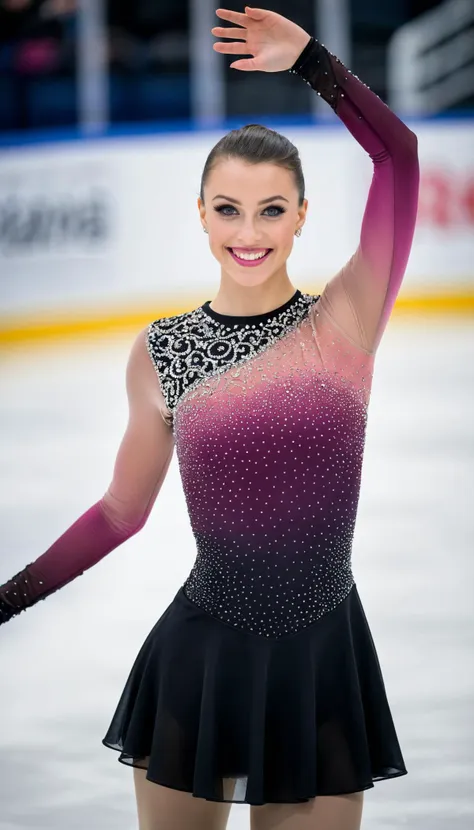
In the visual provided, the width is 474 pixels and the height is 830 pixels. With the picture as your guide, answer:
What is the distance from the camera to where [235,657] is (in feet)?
5.81

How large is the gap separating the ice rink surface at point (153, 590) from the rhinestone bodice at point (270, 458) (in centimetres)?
95

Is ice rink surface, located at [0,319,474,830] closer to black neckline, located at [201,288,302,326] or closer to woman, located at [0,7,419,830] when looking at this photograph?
woman, located at [0,7,419,830]

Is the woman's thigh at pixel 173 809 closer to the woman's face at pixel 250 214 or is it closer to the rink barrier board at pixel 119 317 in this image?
the woman's face at pixel 250 214

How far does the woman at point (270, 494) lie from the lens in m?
1.75

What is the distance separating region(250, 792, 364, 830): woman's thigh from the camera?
173 cm

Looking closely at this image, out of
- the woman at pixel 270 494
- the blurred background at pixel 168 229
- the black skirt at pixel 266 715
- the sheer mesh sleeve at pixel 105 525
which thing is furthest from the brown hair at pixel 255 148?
the blurred background at pixel 168 229

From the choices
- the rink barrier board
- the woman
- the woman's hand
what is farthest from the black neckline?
the rink barrier board

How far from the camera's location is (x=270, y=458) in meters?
1.77

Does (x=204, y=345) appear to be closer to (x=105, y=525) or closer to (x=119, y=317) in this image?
(x=105, y=525)

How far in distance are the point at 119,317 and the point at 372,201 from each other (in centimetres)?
538

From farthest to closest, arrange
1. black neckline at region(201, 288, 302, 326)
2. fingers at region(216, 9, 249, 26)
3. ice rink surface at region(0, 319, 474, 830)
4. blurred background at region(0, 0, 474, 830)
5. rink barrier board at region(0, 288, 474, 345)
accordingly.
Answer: rink barrier board at region(0, 288, 474, 345) < blurred background at region(0, 0, 474, 830) < ice rink surface at region(0, 319, 474, 830) < black neckline at region(201, 288, 302, 326) < fingers at region(216, 9, 249, 26)

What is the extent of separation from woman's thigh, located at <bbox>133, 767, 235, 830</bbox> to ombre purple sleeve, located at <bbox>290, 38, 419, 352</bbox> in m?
0.68

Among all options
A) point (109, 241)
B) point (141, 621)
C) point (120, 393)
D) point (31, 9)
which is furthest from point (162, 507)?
point (31, 9)

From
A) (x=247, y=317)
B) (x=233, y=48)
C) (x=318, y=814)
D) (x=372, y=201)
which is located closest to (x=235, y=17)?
(x=233, y=48)
